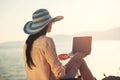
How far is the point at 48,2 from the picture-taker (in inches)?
158

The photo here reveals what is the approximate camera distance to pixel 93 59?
3838 millimetres

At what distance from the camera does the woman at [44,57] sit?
226 centimetres

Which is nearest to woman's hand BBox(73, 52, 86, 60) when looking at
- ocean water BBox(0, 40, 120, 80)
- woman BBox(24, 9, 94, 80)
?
woman BBox(24, 9, 94, 80)

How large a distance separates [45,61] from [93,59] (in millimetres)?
1603

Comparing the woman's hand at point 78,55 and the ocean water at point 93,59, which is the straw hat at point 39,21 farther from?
the ocean water at point 93,59

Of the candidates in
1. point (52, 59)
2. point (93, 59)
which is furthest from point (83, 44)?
point (93, 59)

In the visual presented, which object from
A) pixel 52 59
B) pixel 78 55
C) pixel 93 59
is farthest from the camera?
pixel 93 59

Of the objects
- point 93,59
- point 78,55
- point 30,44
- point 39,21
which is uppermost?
point 39,21

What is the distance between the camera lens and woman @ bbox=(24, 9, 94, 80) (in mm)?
2262

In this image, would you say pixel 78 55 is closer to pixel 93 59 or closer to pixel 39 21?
pixel 39 21

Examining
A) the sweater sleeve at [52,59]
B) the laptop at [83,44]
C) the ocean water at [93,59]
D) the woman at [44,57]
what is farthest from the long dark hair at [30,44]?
the ocean water at [93,59]

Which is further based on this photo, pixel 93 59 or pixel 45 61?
pixel 93 59

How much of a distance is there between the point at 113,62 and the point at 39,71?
5.27 feet

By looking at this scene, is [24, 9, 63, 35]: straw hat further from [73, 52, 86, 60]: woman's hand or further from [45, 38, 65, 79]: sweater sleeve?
[73, 52, 86, 60]: woman's hand
